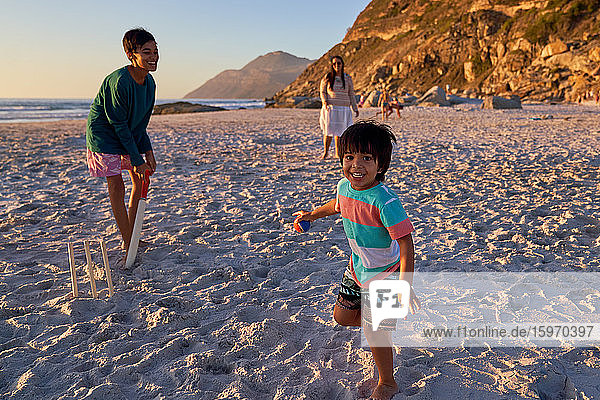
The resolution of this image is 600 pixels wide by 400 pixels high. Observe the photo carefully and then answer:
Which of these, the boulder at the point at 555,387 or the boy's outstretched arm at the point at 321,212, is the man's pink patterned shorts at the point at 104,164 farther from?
the boulder at the point at 555,387

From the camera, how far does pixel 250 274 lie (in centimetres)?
346

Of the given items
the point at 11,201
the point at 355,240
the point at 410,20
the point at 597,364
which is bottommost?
the point at 597,364

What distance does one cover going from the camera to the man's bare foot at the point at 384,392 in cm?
199

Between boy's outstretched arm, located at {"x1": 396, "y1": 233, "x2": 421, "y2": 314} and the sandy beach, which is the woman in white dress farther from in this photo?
boy's outstretched arm, located at {"x1": 396, "y1": 233, "x2": 421, "y2": 314}

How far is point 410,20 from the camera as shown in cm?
9312

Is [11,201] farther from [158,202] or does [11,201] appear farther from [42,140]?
[42,140]

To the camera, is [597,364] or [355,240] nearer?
[355,240]

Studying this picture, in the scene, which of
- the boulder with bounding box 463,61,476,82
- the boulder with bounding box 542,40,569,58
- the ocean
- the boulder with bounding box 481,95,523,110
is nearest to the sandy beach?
the boulder with bounding box 481,95,523,110

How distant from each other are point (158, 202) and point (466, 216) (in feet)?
13.7

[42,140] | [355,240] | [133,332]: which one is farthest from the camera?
[42,140]

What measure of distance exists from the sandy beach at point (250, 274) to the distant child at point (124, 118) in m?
0.87

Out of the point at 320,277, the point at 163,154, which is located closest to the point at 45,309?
the point at 320,277

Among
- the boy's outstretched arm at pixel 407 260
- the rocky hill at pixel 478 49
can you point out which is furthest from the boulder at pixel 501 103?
the boy's outstretched arm at pixel 407 260

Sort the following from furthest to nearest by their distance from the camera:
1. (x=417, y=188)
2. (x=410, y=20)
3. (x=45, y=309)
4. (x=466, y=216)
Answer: (x=410, y=20) < (x=417, y=188) < (x=466, y=216) < (x=45, y=309)
